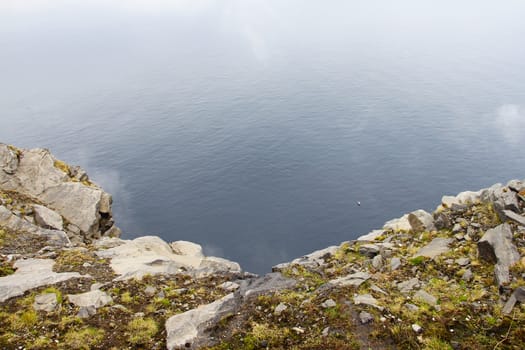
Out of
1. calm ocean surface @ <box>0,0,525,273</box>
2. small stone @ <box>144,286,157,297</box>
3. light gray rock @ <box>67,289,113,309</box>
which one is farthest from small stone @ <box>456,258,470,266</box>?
calm ocean surface @ <box>0,0,525,273</box>

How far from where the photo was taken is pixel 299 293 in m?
18.4

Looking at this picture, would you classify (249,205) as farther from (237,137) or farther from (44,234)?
(44,234)

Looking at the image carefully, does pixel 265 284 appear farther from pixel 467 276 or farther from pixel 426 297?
pixel 467 276

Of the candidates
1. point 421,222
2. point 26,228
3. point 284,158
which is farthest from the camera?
point 284,158

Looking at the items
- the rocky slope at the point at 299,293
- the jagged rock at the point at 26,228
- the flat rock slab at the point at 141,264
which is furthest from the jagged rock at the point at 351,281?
the jagged rock at the point at 26,228

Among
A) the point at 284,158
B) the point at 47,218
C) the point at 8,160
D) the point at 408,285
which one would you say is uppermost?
the point at 8,160

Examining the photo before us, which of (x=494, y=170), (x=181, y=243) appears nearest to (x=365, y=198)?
(x=494, y=170)

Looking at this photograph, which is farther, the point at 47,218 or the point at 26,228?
the point at 47,218

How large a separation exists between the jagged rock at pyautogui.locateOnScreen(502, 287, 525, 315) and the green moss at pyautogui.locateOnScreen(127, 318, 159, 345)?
14.7 m

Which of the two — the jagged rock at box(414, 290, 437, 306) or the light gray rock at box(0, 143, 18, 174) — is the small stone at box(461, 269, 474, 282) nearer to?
the jagged rock at box(414, 290, 437, 306)

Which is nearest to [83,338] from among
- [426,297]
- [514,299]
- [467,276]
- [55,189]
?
[426,297]

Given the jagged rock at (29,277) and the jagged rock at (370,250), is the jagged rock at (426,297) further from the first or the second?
the jagged rock at (29,277)

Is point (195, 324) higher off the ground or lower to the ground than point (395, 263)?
higher

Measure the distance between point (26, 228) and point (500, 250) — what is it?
31.4 meters
